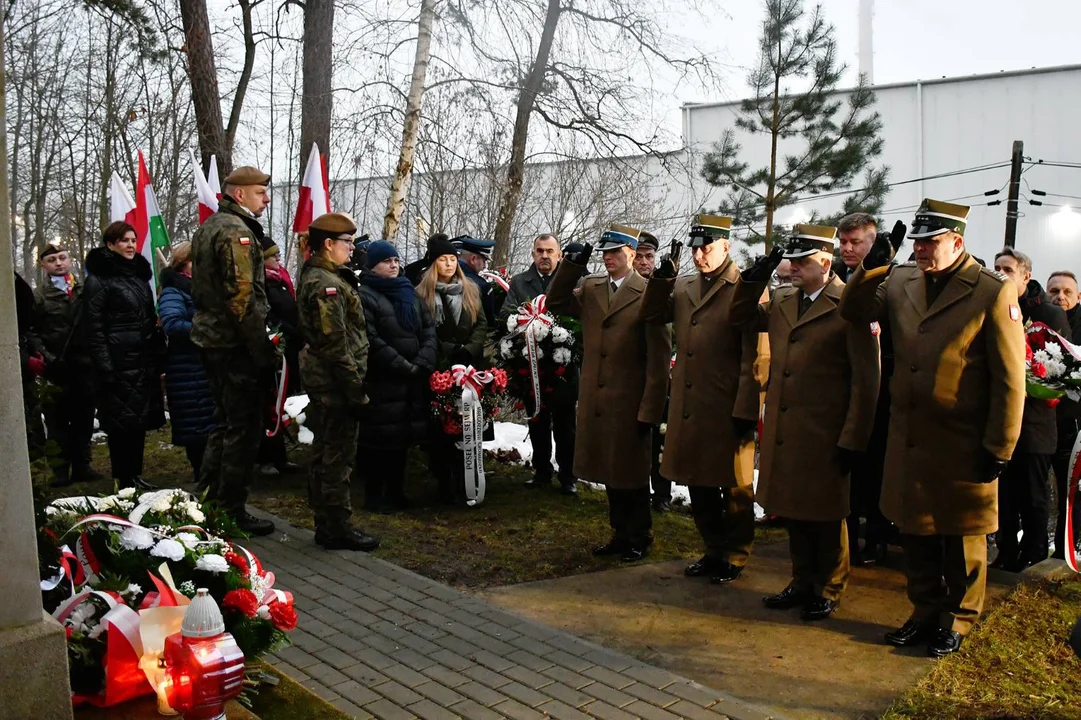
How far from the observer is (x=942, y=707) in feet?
13.4

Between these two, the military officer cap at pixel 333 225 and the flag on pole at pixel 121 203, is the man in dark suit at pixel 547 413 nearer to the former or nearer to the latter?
the military officer cap at pixel 333 225

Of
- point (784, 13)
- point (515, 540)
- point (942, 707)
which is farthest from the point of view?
point (784, 13)

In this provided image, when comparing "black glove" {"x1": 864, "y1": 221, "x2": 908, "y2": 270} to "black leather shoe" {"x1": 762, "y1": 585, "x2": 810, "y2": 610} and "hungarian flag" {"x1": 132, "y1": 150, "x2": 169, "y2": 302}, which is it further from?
"hungarian flag" {"x1": 132, "y1": 150, "x2": 169, "y2": 302}

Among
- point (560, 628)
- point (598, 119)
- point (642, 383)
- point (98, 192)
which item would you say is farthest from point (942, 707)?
point (98, 192)

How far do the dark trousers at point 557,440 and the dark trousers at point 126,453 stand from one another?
3.22 meters

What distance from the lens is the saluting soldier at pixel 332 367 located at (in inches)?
243

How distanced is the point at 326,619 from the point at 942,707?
2965 millimetres

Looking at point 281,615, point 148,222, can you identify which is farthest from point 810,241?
point 148,222

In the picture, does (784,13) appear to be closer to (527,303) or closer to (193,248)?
Result: (527,303)

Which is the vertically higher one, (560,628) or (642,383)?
(642,383)

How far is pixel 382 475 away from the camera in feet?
25.0

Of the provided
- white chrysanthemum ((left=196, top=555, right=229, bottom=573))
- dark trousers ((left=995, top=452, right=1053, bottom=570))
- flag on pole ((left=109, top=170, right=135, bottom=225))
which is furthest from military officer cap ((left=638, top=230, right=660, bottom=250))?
flag on pole ((left=109, top=170, right=135, bottom=225))

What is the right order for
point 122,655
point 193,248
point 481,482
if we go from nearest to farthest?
point 122,655 < point 193,248 < point 481,482

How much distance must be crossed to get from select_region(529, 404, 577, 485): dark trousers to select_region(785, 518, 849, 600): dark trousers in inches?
117
